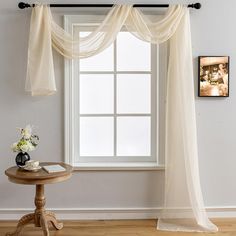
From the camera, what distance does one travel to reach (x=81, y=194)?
3.39m

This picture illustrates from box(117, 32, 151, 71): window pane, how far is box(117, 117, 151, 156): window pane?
519 mm

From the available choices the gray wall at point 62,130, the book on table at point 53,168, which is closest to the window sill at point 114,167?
the gray wall at point 62,130

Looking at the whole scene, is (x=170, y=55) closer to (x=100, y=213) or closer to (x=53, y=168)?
(x=53, y=168)

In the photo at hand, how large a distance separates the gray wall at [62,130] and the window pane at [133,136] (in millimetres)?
237

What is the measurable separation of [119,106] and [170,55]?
0.71m

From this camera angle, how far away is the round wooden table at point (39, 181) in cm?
274

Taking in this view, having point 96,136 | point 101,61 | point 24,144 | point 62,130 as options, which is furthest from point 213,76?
point 24,144

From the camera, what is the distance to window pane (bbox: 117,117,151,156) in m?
3.50

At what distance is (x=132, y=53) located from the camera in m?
3.47

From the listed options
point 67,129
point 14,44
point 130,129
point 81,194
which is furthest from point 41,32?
point 81,194

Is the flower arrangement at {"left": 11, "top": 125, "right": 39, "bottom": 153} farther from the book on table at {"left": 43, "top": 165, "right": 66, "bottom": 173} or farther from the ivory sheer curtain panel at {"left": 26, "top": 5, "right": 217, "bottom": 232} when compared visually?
the ivory sheer curtain panel at {"left": 26, "top": 5, "right": 217, "bottom": 232}

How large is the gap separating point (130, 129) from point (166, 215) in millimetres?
898

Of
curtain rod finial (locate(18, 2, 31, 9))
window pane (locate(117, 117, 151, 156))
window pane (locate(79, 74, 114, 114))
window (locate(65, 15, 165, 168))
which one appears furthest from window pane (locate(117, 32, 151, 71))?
curtain rod finial (locate(18, 2, 31, 9))

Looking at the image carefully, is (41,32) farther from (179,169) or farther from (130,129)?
(179,169)
